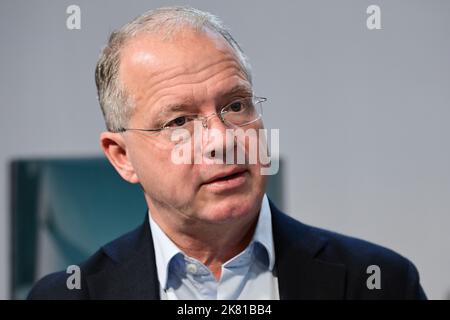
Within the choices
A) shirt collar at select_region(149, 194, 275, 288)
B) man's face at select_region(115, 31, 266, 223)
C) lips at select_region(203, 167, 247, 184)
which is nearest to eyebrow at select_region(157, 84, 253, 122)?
man's face at select_region(115, 31, 266, 223)

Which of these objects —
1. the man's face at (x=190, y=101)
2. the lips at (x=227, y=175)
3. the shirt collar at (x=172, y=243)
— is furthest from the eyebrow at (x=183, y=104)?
the shirt collar at (x=172, y=243)

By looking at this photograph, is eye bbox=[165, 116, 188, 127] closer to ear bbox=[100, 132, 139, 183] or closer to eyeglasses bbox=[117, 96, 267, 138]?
eyeglasses bbox=[117, 96, 267, 138]

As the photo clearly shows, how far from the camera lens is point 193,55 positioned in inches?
43.1

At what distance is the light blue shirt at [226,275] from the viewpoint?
3.91ft

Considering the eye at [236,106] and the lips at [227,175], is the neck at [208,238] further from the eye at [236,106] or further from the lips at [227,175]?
→ the eye at [236,106]

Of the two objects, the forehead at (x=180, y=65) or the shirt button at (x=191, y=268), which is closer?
the forehead at (x=180, y=65)

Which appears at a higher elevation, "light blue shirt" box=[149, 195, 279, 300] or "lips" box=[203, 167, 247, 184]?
"lips" box=[203, 167, 247, 184]

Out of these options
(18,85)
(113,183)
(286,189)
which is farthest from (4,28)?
(286,189)

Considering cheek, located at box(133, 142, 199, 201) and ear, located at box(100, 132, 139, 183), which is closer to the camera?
cheek, located at box(133, 142, 199, 201)

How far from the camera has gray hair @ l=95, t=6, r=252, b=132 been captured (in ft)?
3.66

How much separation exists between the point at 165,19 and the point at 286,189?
1.80ft

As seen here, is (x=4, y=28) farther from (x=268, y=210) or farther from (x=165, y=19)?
(x=268, y=210)

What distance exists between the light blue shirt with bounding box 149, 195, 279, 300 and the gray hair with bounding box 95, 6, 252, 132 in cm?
29

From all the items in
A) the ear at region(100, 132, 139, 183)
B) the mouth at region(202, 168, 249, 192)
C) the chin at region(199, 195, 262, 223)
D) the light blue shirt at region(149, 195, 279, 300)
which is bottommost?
the light blue shirt at region(149, 195, 279, 300)
